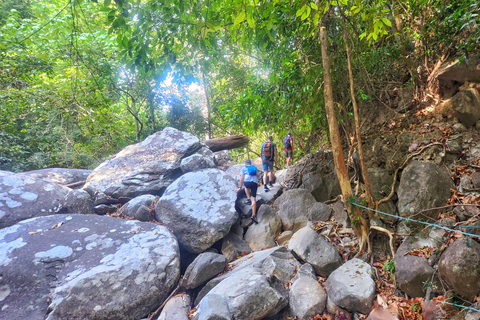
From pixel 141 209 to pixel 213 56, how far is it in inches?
151

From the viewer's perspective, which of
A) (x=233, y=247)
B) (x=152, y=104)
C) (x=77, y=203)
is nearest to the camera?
(x=233, y=247)

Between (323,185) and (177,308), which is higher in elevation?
(323,185)

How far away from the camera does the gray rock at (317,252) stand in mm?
4043

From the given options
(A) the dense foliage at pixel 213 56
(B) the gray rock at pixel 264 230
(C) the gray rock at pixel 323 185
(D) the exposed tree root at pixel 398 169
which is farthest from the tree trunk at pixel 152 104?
(D) the exposed tree root at pixel 398 169

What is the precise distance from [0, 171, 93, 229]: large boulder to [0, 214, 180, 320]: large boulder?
52cm

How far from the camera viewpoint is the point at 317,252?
166 inches

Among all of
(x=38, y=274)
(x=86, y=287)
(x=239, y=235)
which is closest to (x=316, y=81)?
(x=239, y=235)

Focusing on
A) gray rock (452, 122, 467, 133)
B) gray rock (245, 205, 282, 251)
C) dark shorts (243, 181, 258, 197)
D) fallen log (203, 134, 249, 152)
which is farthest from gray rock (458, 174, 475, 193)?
fallen log (203, 134, 249, 152)

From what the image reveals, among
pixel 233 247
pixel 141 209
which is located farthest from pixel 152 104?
pixel 233 247

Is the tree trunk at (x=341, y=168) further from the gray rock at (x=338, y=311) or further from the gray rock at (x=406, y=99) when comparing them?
the gray rock at (x=406, y=99)

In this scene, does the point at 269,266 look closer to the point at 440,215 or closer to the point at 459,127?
the point at 440,215

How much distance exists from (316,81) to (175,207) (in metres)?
4.20

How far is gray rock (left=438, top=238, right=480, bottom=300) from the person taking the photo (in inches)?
109

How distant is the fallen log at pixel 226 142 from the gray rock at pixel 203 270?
5.78m
